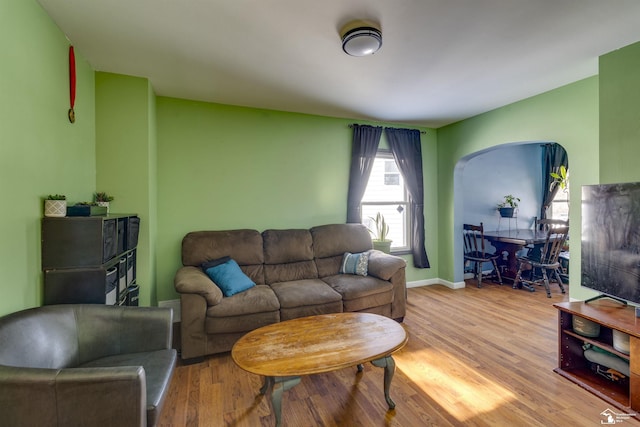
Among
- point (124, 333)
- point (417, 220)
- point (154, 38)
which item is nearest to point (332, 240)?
point (417, 220)

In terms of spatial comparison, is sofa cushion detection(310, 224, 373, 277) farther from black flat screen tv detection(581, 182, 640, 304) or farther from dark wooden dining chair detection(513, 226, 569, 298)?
dark wooden dining chair detection(513, 226, 569, 298)

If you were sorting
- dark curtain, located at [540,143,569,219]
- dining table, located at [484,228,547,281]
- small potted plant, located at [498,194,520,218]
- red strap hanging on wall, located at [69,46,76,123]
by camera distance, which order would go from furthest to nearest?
dark curtain, located at [540,143,569,219] < small potted plant, located at [498,194,520,218] < dining table, located at [484,228,547,281] < red strap hanging on wall, located at [69,46,76,123]

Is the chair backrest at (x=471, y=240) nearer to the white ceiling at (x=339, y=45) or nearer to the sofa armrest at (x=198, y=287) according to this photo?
the white ceiling at (x=339, y=45)

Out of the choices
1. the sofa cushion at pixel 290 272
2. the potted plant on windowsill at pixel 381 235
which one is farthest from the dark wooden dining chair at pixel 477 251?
the sofa cushion at pixel 290 272

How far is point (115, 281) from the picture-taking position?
2191 mm

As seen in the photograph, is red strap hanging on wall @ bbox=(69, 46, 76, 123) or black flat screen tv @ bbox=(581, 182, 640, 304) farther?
red strap hanging on wall @ bbox=(69, 46, 76, 123)

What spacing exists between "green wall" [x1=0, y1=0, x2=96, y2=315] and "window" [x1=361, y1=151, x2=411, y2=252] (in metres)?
3.53

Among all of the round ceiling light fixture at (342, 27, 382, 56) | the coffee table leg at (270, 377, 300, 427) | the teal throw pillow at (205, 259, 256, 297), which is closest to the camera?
the coffee table leg at (270, 377, 300, 427)

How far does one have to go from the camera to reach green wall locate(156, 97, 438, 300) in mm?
3355

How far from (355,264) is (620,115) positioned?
110 inches

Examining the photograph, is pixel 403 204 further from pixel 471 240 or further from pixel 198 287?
pixel 198 287

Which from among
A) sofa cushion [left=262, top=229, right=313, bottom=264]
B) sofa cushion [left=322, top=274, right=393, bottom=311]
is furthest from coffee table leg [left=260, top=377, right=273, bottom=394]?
sofa cushion [left=262, top=229, right=313, bottom=264]

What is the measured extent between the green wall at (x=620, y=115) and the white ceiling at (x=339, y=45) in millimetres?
138

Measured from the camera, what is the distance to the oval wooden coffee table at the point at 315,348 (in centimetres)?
165
